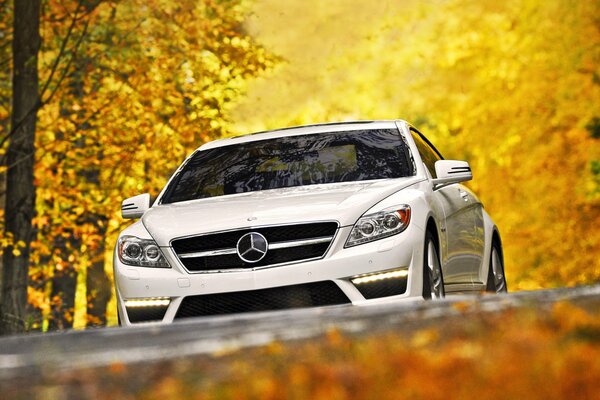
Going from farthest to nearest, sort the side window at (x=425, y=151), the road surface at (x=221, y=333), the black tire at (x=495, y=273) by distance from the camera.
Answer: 1. the black tire at (x=495, y=273)
2. the side window at (x=425, y=151)
3. the road surface at (x=221, y=333)

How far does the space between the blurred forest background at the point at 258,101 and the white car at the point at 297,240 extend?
801 centimetres

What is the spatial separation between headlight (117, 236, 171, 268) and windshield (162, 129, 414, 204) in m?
0.99

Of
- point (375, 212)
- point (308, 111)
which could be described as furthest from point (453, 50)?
point (375, 212)

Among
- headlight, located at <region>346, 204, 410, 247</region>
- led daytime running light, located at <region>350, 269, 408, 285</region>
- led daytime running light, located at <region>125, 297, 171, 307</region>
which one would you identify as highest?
headlight, located at <region>346, 204, 410, 247</region>

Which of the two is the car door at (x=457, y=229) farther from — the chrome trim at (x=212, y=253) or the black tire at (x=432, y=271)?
the chrome trim at (x=212, y=253)

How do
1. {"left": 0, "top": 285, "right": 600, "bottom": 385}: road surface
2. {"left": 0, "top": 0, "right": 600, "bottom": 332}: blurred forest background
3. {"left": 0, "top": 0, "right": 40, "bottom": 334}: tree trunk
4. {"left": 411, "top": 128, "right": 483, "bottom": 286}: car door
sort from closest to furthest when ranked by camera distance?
{"left": 0, "top": 285, "right": 600, "bottom": 385}: road surface → {"left": 411, "top": 128, "right": 483, "bottom": 286}: car door → {"left": 0, "top": 0, "right": 40, "bottom": 334}: tree trunk → {"left": 0, "top": 0, "right": 600, "bottom": 332}: blurred forest background

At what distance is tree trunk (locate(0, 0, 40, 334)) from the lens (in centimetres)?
1767

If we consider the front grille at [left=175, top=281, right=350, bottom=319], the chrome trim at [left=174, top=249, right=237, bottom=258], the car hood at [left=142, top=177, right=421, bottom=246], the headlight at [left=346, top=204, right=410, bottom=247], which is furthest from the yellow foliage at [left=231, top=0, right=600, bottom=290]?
the front grille at [left=175, top=281, right=350, bottom=319]

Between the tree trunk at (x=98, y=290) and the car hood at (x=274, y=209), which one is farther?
the tree trunk at (x=98, y=290)

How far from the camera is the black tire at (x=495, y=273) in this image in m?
10.9

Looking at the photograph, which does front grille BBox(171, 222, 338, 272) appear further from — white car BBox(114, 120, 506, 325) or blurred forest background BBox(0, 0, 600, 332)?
blurred forest background BBox(0, 0, 600, 332)

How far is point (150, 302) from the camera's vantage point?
27.1ft

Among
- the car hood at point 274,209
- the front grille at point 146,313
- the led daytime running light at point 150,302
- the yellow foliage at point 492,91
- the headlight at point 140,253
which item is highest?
the car hood at point 274,209

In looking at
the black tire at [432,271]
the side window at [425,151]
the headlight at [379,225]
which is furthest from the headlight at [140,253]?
the side window at [425,151]
